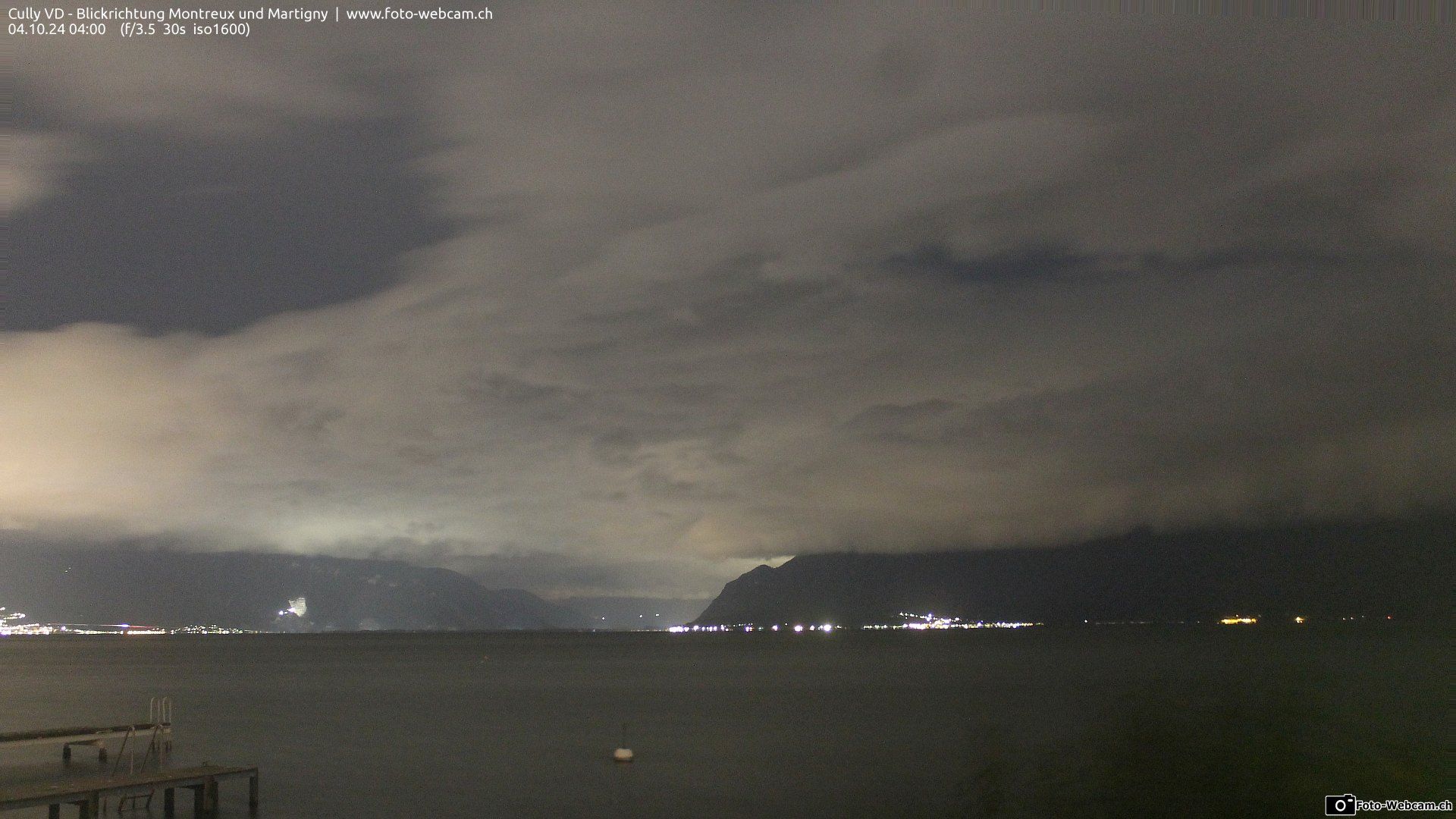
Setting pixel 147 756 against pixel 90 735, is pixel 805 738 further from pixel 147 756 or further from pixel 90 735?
pixel 90 735

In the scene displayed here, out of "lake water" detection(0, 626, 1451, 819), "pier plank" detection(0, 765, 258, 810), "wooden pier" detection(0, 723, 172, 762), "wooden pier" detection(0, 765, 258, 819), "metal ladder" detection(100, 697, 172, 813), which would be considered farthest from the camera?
"wooden pier" detection(0, 723, 172, 762)

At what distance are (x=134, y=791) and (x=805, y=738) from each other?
3750 centimetres

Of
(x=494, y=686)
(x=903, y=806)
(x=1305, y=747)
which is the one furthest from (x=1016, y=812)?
(x=494, y=686)

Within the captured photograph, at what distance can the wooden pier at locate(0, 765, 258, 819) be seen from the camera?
1259 inches

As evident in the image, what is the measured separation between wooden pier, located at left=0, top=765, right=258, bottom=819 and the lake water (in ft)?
7.69

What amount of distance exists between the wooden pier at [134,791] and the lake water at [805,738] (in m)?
2.34

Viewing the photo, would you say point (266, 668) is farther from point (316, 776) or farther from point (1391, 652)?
point (1391, 652)

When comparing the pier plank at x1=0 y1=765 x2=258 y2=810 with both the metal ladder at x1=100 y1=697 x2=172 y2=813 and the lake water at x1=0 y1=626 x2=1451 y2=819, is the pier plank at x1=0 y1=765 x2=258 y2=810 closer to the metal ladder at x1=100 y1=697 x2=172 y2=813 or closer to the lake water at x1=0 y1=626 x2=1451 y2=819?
the metal ladder at x1=100 y1=697 x2=172 y2=813

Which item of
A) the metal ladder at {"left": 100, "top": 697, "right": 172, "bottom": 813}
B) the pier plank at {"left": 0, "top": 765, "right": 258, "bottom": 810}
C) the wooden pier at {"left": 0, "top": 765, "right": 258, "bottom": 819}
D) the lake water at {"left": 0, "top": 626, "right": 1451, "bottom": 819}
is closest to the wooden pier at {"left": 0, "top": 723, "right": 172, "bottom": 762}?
the metal ladder at {"left": 100, "top": 697, "right": 172, "bottom": 813}

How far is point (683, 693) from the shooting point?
102000mm

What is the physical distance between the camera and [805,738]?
64.2 m

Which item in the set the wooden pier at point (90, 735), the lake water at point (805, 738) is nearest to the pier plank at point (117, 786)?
the lake water at point (805, 738)

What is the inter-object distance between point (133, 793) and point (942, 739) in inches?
1651

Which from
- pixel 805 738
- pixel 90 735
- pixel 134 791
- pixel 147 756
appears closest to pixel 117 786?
pixel 134 791
